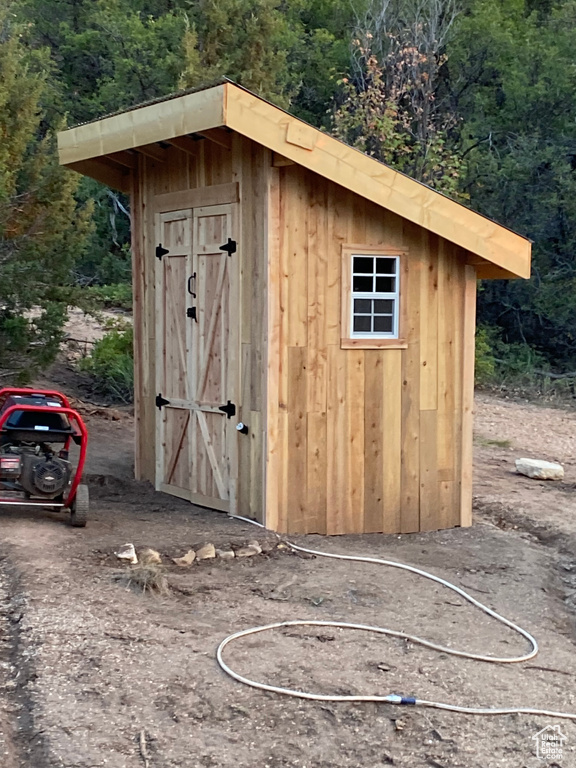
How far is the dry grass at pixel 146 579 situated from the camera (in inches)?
222

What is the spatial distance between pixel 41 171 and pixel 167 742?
31.7ft

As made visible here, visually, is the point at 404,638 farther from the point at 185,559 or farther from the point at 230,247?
the point at 230,247

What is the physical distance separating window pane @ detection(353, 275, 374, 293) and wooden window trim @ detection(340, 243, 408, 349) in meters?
0.10

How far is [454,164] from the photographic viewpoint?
17906mm

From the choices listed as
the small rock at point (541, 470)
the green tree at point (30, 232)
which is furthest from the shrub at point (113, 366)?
the small rock at point (541, 470)

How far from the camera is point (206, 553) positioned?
6.55m

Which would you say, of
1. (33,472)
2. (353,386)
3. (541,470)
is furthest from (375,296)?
(541,470)

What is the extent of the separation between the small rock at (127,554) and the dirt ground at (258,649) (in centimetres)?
9

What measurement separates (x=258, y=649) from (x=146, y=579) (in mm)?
1109

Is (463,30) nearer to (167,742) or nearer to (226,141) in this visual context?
(226,141)

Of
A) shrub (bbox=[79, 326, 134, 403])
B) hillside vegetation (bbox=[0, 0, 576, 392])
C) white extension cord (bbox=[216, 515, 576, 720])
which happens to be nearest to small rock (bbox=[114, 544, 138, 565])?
white extension cord (bbox=[216, 515, 576, 720])

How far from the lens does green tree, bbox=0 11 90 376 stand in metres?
11.3

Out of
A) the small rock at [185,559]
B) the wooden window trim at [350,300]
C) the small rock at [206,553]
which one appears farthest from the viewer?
the wooden window trim at [350,300]

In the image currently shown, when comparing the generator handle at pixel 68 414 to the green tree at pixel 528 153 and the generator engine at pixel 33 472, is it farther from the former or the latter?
the green tree at pixel 528 153
